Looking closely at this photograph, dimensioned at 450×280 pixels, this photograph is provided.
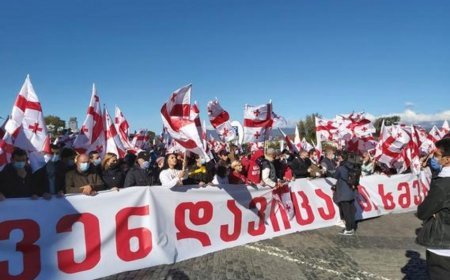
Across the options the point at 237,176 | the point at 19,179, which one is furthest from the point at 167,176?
the point at 19,179

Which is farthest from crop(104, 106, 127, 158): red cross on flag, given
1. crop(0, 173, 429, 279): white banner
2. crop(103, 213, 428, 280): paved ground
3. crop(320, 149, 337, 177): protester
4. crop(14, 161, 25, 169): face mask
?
crop(320, 149, 337, 177): protester

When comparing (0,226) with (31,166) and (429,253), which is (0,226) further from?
(429,253)

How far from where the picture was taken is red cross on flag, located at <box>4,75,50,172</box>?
5867mm

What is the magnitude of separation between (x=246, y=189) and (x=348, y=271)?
255 centimetres

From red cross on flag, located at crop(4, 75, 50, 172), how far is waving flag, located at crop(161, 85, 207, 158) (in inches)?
71.0

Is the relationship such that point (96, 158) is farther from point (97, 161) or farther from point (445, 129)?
point (445, 129)

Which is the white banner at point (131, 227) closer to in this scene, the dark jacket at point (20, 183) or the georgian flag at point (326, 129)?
the dark jacket at point (20, 183)

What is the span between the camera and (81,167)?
6.54m

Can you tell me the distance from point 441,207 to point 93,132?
6237 millimetres

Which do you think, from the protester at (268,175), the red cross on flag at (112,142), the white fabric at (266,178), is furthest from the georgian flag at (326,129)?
the red cross on flag at (112,142)

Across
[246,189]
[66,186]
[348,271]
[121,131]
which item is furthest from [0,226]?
[121,131]

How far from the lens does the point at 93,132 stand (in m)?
7.92

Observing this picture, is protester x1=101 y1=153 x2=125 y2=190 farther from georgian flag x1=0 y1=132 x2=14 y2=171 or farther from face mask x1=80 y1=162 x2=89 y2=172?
georgian flag x1=0 y1=132 x2=14 y2=171

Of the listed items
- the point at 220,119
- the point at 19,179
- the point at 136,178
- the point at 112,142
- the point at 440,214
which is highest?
the point at 220,119
